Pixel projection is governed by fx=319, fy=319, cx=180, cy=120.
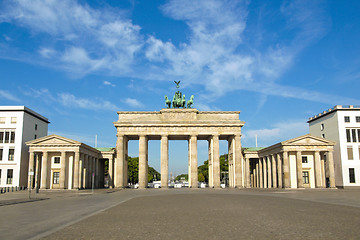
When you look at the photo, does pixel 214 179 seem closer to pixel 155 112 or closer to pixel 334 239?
pixel 155 112

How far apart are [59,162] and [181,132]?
25315mm

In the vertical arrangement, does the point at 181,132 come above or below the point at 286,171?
above

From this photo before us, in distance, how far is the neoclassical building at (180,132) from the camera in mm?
67812

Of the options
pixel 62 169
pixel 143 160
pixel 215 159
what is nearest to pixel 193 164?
pixel 215 159

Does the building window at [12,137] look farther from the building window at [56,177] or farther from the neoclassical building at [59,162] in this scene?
the building window at [56,177]

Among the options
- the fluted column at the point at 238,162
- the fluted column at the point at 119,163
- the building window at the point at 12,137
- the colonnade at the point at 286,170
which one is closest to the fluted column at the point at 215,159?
the fluted column at the point at 238,162

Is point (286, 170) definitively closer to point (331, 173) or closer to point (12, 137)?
point (331, 173)

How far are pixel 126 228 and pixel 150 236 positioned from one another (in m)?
2.13

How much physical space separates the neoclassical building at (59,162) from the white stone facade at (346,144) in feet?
163

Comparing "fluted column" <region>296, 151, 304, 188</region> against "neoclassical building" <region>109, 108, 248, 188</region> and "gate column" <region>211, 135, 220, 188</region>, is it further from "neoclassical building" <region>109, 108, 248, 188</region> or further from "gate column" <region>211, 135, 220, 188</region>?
"gate column" <region>211, 135, 220, 188</region>

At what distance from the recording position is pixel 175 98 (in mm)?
74250

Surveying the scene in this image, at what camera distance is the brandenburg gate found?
67.8 meters

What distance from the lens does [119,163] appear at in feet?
221

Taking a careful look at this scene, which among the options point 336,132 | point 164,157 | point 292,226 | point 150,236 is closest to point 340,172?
point 336,132
